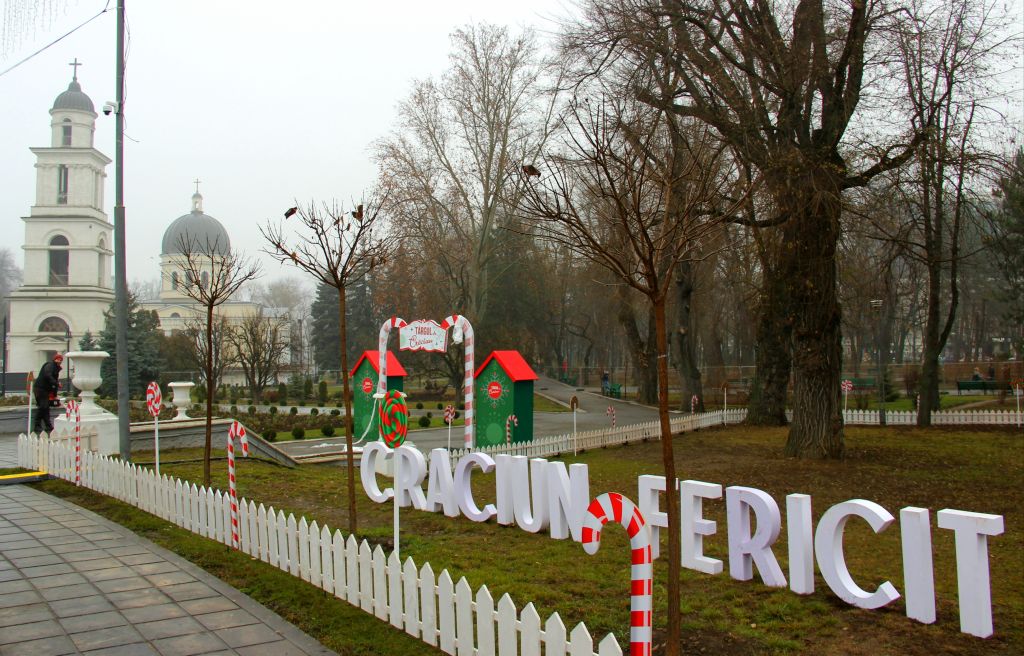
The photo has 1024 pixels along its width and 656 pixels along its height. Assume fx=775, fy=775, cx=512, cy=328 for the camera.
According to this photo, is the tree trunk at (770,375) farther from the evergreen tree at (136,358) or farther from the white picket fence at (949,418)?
the evergreen tree at (136,358)

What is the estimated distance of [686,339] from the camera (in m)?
31.5

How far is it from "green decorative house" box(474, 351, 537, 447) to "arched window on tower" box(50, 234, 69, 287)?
49.9 meters

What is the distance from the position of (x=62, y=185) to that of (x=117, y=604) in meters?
59.2

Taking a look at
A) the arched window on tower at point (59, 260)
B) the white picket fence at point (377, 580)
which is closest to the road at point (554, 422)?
the white picket fence at point (377, 580)

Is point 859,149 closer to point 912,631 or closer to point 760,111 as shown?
point 760,111

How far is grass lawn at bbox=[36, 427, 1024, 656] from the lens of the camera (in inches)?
222

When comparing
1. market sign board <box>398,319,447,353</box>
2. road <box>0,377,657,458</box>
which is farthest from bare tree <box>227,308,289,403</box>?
market sign board <box>398,319,447,353</box>

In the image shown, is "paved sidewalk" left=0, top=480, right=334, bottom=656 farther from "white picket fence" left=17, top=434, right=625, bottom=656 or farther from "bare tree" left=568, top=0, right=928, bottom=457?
"bare tree" left=568, top=0, right=928, bottom=457

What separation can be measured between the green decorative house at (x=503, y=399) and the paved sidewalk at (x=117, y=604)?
385 inches

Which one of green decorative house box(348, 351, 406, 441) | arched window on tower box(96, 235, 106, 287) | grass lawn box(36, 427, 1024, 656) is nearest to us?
grass lawn box(36, 427, 1024, 656)

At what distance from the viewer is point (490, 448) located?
15766 mm

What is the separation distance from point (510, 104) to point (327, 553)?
27.9 m

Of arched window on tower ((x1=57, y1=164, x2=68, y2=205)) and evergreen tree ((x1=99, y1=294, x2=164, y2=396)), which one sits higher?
arched window on tower ((x1=57, y1=164, x2=68, y2=205))

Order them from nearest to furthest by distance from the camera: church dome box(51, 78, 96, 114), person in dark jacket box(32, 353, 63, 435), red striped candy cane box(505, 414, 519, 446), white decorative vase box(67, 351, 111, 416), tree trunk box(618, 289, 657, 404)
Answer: white decorative vase box(67, 351, 111, 416), person in dark jacket box(32, 353, 63, 435), red striped candy cane box(505, 414, 519, 446), tree trunk box(618, 289, 657, 404), church dome box(51, 78, 96, 114)
